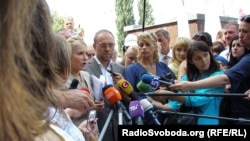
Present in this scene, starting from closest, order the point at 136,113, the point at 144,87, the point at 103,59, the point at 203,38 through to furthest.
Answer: the point at 136,113
the point at 144,87
the point at 103,59
the point at 203,38

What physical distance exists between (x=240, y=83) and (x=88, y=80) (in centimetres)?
137

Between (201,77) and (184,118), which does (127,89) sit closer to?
(184,118)

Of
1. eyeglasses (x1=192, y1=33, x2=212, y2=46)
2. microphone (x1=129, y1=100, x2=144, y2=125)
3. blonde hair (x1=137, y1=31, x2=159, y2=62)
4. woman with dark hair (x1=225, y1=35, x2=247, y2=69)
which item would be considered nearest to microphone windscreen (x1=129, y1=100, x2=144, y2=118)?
microphone (x1=129, y1=100, x2=144, y2=125)

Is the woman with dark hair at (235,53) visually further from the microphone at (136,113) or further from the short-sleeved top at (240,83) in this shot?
the microphone at (136,113)

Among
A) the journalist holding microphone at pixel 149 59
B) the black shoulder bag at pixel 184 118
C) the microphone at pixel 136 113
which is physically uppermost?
the journalist holding microphone at pixel 149 59

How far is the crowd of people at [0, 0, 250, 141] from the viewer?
0.66 meters

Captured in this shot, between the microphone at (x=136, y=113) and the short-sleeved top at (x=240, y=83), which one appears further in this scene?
the short-sleeved top at (x=240, y=83)

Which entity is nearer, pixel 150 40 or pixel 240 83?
pixel 240 83

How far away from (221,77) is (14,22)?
9.01 feet

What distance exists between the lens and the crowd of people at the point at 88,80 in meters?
0.66

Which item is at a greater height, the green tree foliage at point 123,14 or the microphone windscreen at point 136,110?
the green tree foliage at point 123,14

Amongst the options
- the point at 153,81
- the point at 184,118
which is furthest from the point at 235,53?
the point at 153,81

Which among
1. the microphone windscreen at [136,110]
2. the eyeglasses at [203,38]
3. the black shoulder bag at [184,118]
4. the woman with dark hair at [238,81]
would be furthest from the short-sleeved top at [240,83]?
the microphone windscreen at [136,110]

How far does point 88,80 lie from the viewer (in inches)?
124
